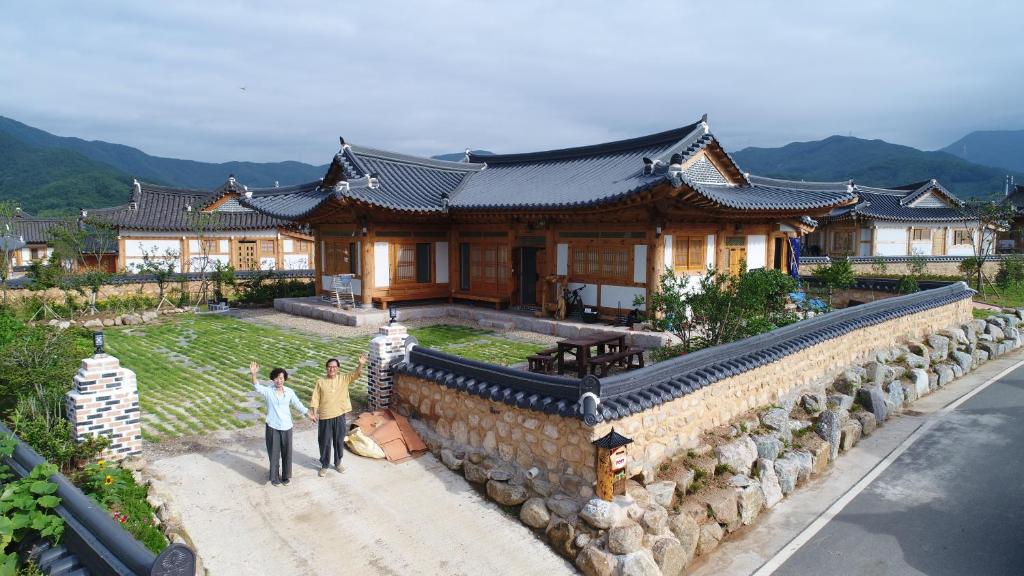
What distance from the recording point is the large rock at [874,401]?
11344 mm

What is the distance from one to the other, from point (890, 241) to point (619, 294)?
89.4 feet

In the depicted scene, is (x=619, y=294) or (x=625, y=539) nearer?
(x=625, y=539)

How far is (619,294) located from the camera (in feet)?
53.3

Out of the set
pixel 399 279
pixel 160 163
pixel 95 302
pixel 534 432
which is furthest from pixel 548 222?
pixel 160 163

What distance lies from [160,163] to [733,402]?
595 feet

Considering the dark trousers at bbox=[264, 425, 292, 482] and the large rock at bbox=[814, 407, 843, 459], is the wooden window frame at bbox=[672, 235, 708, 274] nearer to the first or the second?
the large rock at bbox=[814, 407, 843, 459]

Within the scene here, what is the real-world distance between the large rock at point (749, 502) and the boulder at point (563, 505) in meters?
2.17

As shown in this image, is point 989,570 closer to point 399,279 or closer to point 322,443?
point 322,443

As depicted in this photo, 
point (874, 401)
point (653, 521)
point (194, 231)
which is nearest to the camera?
point (653, 521)

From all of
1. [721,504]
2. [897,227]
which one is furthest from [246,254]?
[897,227]

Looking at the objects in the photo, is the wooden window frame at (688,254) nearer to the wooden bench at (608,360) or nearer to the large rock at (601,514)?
the wooden bench at (608,360)

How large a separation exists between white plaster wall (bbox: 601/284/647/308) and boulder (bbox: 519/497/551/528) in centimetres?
948

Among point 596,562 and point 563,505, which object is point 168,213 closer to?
point 563,505

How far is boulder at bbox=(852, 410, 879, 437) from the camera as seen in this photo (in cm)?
1076
